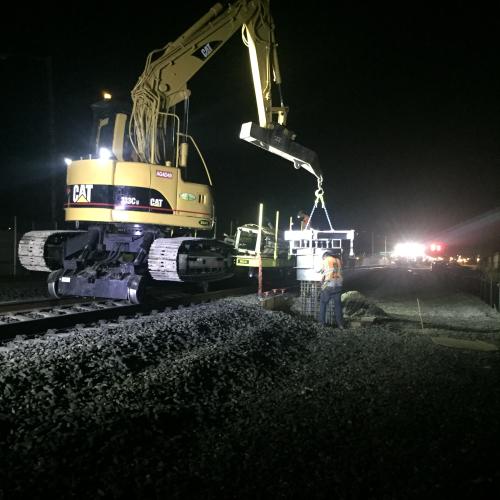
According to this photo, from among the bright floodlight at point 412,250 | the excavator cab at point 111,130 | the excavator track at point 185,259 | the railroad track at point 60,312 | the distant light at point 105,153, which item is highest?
the excavator cab at point 111,130

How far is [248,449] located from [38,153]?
2463cm

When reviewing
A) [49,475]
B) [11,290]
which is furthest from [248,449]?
[11,290]

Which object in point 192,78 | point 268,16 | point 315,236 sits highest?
point 268,16

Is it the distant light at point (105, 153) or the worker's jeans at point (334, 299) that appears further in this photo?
the distant light at point (105, 153)

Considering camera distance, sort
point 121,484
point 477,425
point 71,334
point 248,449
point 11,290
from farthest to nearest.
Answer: point 11,290, point 71,334, point 477,425, point 248,449, point 121,484

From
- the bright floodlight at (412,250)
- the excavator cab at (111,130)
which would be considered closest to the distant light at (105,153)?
the excavator cab at (111,130)

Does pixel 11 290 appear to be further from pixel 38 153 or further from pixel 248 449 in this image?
pixel 38 153

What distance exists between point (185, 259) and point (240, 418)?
545 centimetres

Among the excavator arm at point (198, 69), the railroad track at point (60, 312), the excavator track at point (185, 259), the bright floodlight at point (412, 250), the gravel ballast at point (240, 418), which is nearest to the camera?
the gravel ballast at point (240, 418)

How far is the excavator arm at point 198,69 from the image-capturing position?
33.4ft

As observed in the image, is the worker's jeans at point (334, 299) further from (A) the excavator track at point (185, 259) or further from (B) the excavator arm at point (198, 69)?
(B) the excavator arm at point (198, 69)

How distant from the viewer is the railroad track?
7.12m

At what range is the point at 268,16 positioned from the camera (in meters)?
10.4

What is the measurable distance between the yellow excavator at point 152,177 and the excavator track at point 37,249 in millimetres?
22
